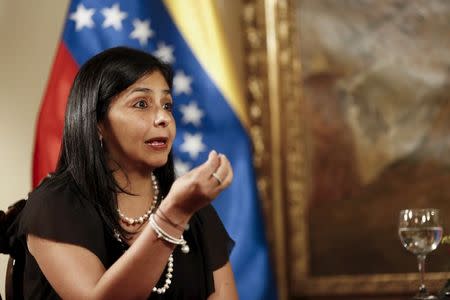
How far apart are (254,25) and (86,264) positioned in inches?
110

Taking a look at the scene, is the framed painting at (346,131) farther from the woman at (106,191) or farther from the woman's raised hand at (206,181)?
the woman's raised hand at (206,181)

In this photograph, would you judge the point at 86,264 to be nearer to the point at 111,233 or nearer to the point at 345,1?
the point at 111,233

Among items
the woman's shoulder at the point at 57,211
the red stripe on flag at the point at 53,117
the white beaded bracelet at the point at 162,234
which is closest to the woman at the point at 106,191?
the woman's shoulder at the point at 57,211

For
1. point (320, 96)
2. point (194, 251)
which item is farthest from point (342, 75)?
point (194, 251)

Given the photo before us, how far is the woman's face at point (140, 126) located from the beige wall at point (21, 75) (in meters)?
1.68

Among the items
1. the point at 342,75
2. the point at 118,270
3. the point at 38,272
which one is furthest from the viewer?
the point at 342,75

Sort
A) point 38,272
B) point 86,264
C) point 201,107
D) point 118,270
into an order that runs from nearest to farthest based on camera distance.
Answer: point 118,270 → point 86,264 → point 38,272 → point 201,107

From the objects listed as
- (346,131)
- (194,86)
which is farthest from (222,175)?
(346,131)

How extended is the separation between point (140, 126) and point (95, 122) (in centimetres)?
13

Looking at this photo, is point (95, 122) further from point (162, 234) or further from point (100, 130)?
point (162, 234)

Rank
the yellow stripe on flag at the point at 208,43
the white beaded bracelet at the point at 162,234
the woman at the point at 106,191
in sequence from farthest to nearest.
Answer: the yellow stripe on flag at the point at 208,43 → the woman at the point at 106,191 → the white beaded bracelet at the point at 162,234

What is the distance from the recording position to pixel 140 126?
1810mm

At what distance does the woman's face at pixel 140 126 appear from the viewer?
1815mm

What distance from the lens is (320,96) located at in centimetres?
420
